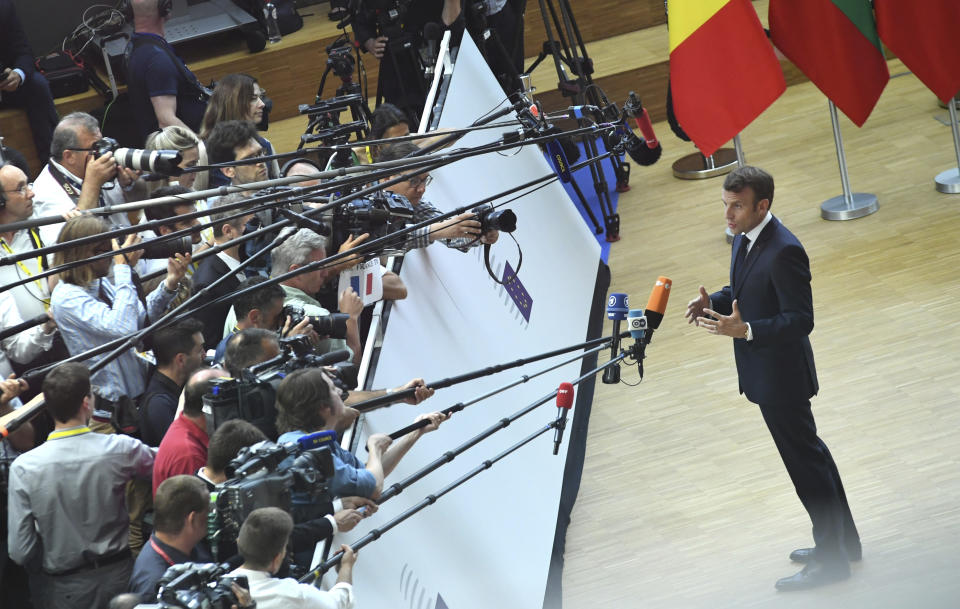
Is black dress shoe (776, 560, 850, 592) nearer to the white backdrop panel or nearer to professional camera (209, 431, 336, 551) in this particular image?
the white backdrop panel

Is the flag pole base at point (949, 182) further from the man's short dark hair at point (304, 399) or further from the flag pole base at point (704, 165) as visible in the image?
the man's short dark hair at point (304, 399)

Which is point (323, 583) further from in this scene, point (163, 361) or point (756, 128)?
point (756, 128)

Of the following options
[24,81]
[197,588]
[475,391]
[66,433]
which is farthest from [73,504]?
[24,81]

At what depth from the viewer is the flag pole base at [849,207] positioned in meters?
6.33

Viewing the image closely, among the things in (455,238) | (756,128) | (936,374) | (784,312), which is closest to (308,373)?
(455,238)

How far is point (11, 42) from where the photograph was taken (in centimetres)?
658

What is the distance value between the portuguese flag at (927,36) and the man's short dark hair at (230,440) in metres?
4.72

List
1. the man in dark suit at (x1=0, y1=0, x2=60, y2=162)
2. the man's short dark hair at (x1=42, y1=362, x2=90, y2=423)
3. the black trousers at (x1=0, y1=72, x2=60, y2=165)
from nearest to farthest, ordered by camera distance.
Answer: the man's short dark hair at (x1=42, y1=362, x2=90, y2=423) → the man in dark suit at (x1=0, y1=0, x2=60, y2=162) → the black trousers at (x1=0, y1=72, x2=60, y2=165)

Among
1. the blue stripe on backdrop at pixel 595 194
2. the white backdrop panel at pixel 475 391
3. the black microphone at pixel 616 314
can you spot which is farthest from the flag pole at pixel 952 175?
the black microphone at pixel 616 314

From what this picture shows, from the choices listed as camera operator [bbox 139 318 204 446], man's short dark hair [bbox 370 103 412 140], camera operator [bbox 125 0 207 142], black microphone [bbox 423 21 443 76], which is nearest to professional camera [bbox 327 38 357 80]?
black microphone [bbox 423 21 443 76]

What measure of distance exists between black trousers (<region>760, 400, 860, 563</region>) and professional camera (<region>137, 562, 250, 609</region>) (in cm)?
213

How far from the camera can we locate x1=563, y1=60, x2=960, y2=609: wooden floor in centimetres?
390

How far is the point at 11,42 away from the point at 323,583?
5293mm

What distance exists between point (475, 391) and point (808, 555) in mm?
1268
